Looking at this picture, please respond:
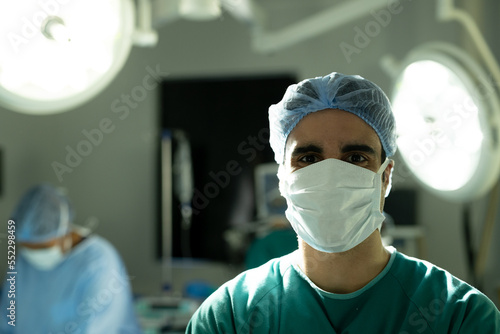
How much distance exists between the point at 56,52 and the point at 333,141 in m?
0.55

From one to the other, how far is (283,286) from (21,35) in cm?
71

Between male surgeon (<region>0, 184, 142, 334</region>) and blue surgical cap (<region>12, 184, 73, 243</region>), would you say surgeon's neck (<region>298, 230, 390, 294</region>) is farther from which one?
blue surgical cap (<region>12, 184, 73, 243</region>)

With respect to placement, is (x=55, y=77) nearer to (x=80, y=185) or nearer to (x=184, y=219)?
(x=184, y=219)

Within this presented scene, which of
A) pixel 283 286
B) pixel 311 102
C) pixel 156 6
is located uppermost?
pixel 156 6

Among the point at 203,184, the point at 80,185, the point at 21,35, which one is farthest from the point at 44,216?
the point at 80,185

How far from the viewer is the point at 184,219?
4.80m

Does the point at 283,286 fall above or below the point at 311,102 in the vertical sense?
below

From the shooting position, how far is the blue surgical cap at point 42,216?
2.44 m

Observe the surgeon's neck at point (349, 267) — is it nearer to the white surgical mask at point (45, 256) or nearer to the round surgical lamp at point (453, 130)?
the round surgical lamp at point (453, 130)

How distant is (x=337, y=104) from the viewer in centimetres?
118

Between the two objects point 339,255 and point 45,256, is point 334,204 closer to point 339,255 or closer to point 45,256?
point 339,255

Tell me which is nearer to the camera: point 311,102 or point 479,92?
point 311,102

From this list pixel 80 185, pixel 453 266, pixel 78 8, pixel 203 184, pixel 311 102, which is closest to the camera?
pixel 78 8

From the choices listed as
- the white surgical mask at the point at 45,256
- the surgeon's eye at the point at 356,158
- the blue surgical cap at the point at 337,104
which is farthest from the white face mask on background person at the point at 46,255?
the surgeon's eye at the point at 356,158
